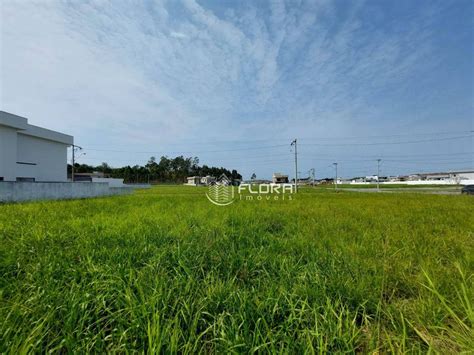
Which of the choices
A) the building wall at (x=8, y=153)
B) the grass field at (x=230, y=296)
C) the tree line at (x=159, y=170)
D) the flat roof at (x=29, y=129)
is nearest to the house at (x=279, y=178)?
the tree line at (x=159, y=170)

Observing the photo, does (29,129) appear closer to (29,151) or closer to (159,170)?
(29,151)

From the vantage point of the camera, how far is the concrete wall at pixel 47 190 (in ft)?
31.2

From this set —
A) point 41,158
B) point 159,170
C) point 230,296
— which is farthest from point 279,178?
point 230,296

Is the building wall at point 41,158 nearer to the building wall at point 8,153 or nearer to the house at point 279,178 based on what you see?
the building wall at point 8,153

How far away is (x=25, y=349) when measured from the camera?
117 centimetres

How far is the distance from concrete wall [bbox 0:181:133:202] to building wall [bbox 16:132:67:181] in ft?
18.3

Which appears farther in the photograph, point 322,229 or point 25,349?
point 322,229

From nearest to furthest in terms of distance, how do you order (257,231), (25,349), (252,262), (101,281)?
(25,349)
(101,281)
(252,262)
(257,231)

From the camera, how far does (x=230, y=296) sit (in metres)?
1.74

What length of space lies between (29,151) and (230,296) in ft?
70.8

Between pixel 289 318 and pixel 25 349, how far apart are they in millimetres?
1625

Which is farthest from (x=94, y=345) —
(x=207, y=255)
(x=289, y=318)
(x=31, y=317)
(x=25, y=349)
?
(x=207, y=255)

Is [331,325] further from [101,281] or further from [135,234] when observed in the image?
[135,234]

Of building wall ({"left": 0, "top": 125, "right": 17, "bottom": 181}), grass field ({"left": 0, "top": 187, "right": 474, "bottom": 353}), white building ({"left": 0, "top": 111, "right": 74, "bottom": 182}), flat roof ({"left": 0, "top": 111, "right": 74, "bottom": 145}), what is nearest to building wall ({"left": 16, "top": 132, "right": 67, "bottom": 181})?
white building ({"left": 0, "top": 111, "right": 74, "bottom": 182})
